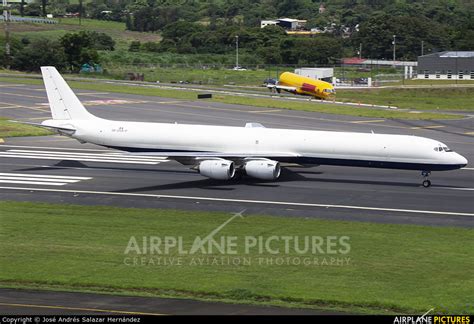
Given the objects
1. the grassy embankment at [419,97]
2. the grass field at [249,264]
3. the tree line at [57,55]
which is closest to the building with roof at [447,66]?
the grassy embankment at [419,97]

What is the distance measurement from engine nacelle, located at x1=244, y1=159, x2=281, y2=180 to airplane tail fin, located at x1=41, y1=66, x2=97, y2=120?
14096 millimetres

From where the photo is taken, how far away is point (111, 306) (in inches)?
1190

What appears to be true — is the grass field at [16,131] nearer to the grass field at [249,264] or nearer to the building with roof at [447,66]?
the grass field at [249,264]

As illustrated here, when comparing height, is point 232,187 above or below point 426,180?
below

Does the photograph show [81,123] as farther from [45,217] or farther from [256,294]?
[256,294]

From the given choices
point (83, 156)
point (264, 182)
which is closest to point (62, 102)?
point (83, 156)

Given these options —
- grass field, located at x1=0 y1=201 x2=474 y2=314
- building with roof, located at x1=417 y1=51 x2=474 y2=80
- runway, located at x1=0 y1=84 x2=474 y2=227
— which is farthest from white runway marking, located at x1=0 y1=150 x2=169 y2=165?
building with roof, located at x1=417 y1=51 x2=474 y2=80

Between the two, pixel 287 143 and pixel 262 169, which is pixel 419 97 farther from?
pixel 262 169

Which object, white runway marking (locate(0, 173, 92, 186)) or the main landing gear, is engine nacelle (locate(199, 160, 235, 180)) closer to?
white runway marking (locate(0, 173, 92, 186))

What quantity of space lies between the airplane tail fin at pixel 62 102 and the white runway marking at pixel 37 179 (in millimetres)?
5491

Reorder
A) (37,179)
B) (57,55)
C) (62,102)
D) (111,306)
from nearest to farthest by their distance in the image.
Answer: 1. (111,306)
2. (37,179)
3. (62,102)
4. (57,55)

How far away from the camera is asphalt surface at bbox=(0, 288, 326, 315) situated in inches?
1157

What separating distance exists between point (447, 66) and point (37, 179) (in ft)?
373

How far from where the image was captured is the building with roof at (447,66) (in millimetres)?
155000
